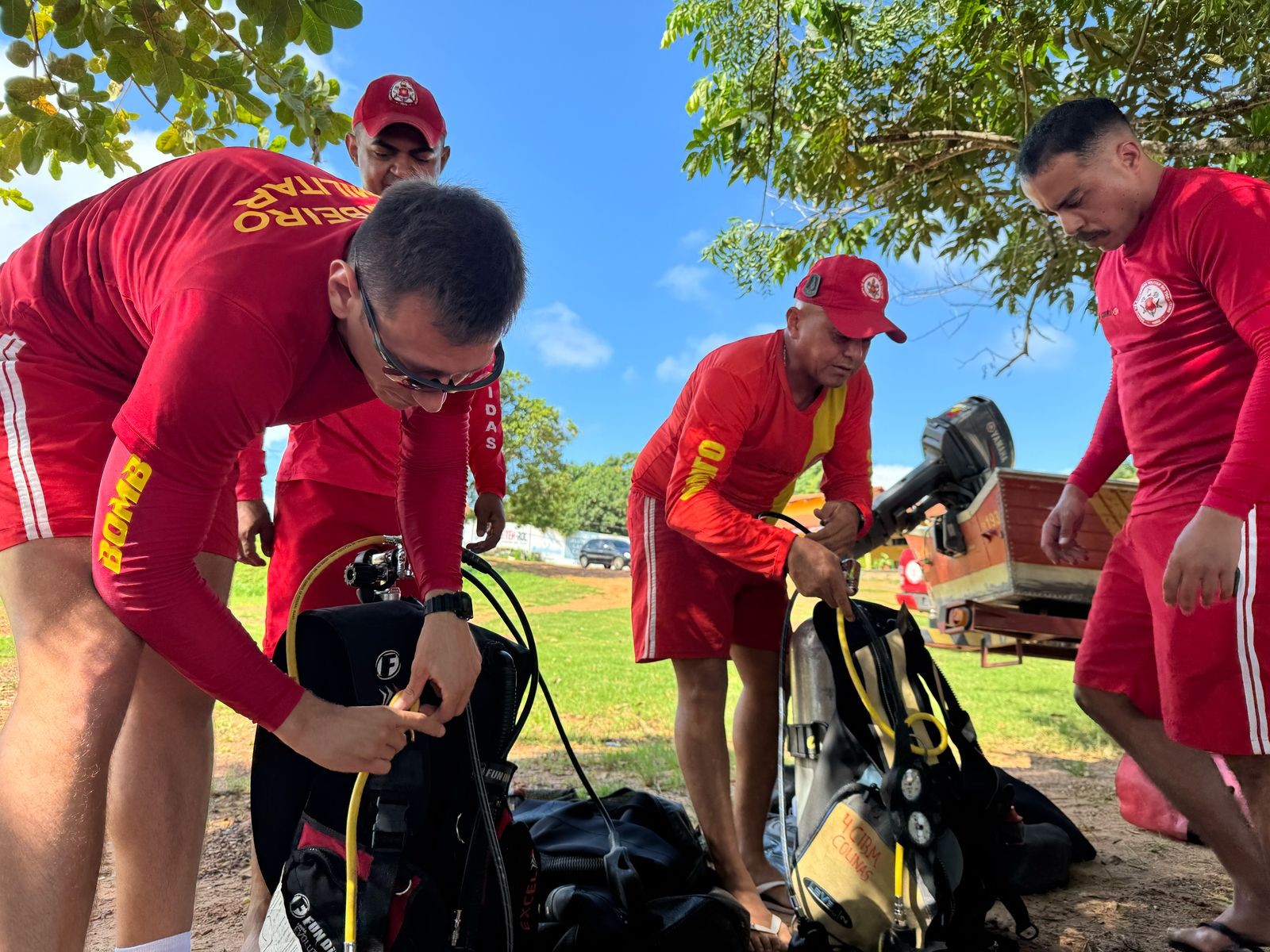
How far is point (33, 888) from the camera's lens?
138 centimetres

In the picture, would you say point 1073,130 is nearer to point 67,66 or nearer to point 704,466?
point 704,466

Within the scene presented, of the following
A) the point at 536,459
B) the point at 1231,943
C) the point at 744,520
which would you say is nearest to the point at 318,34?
the point at 744,520

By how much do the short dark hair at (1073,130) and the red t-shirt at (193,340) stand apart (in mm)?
1907

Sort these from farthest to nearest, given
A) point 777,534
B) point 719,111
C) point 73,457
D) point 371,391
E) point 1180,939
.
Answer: point 719,111
point 777,534
point 1180,939
point 371,391
point 73,457

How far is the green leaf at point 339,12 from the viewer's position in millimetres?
2408

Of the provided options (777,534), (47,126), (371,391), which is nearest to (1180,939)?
(777,534)

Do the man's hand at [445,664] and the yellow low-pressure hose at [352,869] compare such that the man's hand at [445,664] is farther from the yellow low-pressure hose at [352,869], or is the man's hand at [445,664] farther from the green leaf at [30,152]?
the green leaf at [30,152]

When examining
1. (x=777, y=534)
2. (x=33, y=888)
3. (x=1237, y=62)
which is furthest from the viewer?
(x=1237, y=62)

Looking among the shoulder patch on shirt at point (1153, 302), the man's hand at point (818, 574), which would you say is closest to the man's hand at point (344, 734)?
the man's hand at point (818, 574)

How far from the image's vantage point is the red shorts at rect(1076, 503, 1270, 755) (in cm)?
227

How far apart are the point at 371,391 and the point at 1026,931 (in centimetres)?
242

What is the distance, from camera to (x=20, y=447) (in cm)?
155

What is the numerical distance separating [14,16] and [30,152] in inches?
28.5

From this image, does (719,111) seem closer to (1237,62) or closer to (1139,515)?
(1237,62)
